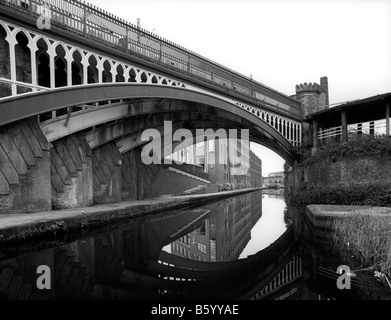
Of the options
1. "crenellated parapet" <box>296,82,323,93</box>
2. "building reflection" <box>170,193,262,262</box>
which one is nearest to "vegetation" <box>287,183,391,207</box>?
"building reflection" <box>170,193,262,262</box>

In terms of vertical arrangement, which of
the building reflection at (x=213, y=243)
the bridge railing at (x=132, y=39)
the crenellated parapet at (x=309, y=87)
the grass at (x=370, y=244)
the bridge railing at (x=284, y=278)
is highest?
the crenellated parapet at (x=309, y=87)

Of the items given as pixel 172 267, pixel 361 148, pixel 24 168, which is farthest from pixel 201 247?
pixel 361 148

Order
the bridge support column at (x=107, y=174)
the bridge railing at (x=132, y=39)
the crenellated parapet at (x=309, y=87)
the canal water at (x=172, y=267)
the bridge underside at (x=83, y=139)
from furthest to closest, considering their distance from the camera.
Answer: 1. the crenellated parapet at (x=309, y=87)
2. the bridge support column at (x=107, y=174)
3. the bridge railing at (x=132, y=39)
4. the bridge underside at (x=83, y=139)
5. the canal water at (x=172, y=267)

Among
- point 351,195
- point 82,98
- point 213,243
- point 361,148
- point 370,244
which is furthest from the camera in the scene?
point 361,148

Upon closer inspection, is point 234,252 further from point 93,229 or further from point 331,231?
point 93,229

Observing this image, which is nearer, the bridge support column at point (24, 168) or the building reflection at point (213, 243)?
the building reflection at point (213, 243)

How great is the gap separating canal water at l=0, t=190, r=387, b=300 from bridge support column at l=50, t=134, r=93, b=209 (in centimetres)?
395

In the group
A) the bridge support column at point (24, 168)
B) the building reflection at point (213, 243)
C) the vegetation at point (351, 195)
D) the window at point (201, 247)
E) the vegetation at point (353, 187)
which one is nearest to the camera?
the building reflection at point (213, 243)

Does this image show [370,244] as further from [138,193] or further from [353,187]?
[138,193]

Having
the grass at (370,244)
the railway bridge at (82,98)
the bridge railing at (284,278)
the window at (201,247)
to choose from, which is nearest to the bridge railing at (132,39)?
the railway bridge at (82,98)

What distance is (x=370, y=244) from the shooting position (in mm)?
6156

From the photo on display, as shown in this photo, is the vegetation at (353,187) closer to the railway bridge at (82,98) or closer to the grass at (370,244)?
the railway bridge at (82,98)

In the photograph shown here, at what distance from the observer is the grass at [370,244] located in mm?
4863

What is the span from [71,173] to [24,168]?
3028mm
